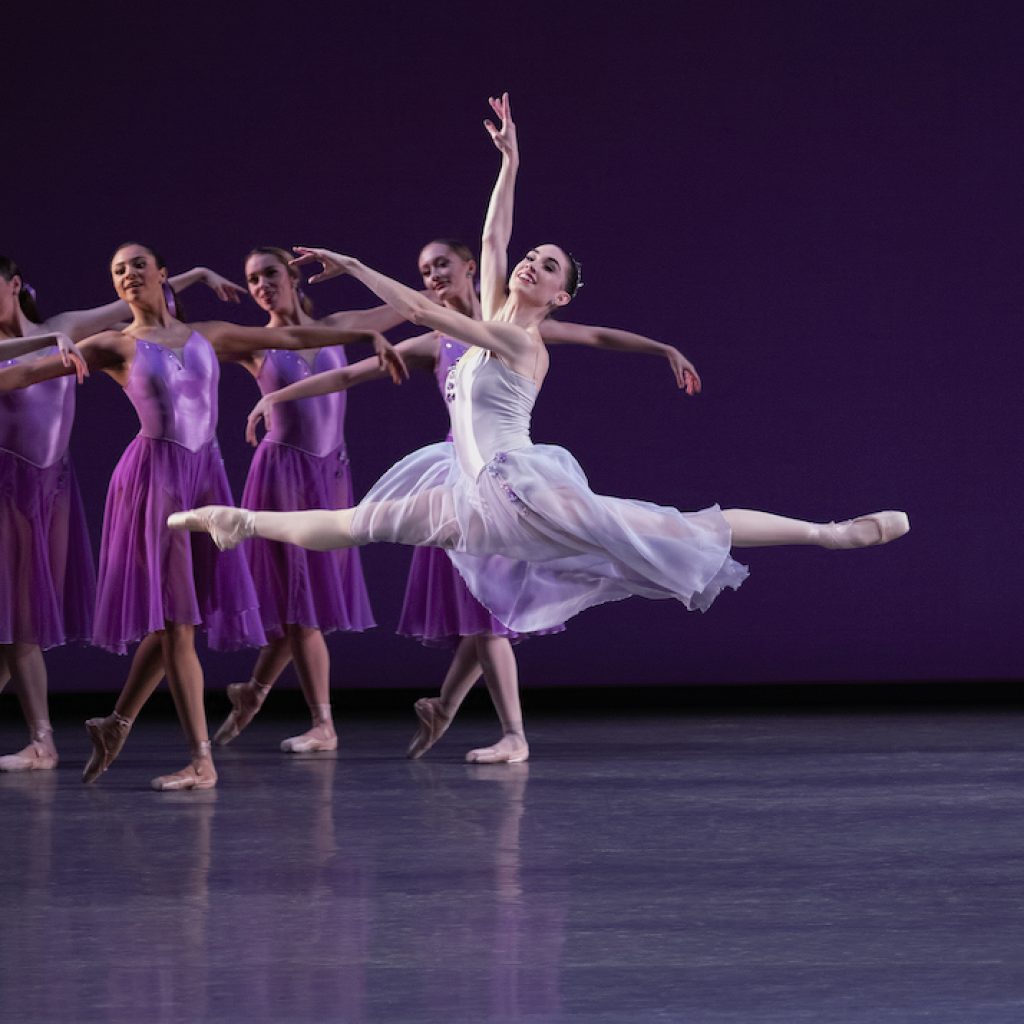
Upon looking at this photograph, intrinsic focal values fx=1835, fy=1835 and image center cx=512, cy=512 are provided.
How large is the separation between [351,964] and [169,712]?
4246mm

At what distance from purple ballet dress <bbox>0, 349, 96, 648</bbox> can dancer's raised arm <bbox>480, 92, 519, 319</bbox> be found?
130cm

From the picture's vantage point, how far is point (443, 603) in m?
5.12

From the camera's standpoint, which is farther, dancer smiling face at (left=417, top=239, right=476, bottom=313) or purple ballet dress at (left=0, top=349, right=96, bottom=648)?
dancer smiling face at (left=417, top=239, right=476, bottom=313)

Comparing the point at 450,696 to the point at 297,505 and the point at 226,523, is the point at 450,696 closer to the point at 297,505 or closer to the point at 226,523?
the point at 297,505

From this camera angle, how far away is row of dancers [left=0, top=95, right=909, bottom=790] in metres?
4.11

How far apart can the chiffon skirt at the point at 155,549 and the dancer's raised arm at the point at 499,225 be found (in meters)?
0.80

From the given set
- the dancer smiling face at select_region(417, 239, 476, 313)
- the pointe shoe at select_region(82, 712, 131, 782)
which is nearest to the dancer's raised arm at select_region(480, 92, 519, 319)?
the dancer smiling face at select_region(417, 239, 476, 313)

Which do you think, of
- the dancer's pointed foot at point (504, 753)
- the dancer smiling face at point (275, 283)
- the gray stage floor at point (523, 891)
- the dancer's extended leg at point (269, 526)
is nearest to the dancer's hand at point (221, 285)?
the dancer smiling face at point (275, 283)

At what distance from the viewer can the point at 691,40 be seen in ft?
22.7

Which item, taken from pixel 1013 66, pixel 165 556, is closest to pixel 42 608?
pixel 165 556

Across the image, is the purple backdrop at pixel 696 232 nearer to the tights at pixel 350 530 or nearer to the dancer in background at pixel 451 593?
the dancer in background at pixel 451 593

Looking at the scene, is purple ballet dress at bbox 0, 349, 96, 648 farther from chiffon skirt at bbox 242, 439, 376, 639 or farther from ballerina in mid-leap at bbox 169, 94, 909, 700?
ballerina in mid-leap at bbox 169, 94, 909, 700

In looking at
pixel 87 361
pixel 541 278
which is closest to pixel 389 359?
pixel 541 278

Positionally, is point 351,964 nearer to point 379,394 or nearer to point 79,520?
point 79,520
